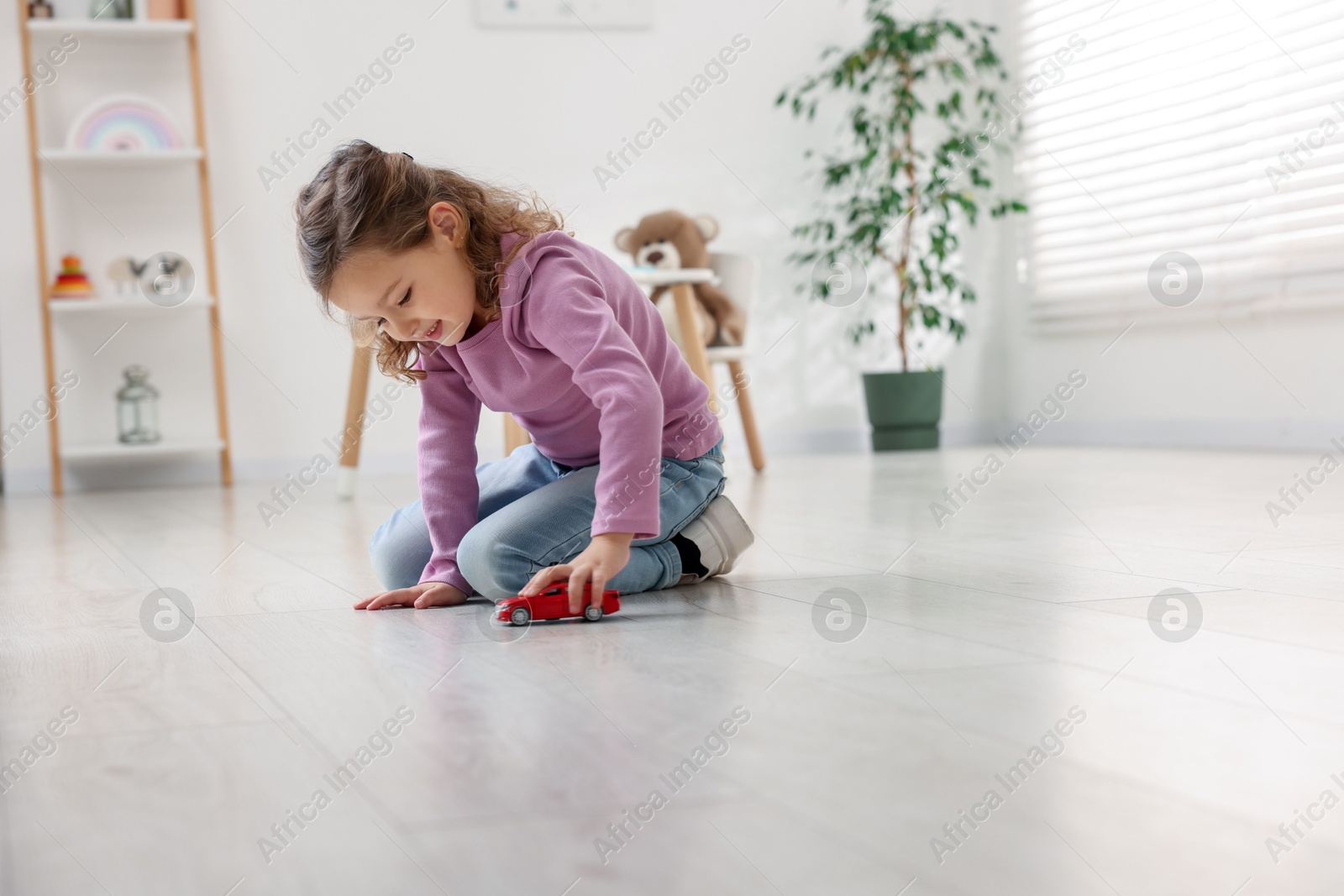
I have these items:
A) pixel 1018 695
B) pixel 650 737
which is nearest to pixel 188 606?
pixel 650 737

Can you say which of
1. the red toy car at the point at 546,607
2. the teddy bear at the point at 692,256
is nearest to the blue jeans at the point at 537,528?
the red toy car at the point at 546,607

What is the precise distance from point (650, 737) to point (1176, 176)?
3.00m

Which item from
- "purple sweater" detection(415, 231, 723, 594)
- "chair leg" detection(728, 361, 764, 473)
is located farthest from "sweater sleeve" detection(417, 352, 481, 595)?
"chair leg" detection(728, 361, 764, 473)

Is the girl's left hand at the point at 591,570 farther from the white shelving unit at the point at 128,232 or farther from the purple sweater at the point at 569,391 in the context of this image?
the white shelving unit at the point at 128,232

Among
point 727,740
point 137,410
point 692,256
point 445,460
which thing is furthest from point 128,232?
point 727,740

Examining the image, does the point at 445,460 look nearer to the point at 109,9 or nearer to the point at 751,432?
the point at 751,432

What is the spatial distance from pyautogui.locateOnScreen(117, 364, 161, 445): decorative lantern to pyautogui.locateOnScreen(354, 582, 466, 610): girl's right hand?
235 centimetres

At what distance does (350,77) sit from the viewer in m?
3.46

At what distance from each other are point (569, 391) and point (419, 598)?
0.22 meters

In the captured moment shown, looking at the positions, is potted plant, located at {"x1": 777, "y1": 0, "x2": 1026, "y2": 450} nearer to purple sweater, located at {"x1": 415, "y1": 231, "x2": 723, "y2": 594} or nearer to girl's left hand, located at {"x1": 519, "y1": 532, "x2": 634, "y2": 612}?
purple sweater, located at {"x1": 415, "y1": 231, "x2": 723, "y2": 594}

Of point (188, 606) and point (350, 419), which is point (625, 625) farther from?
point (350, 419)

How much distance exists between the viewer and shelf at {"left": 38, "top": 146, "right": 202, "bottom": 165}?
10.3ft

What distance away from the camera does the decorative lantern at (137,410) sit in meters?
3.24

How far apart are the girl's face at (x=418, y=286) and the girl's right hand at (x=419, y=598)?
0.73 ft
